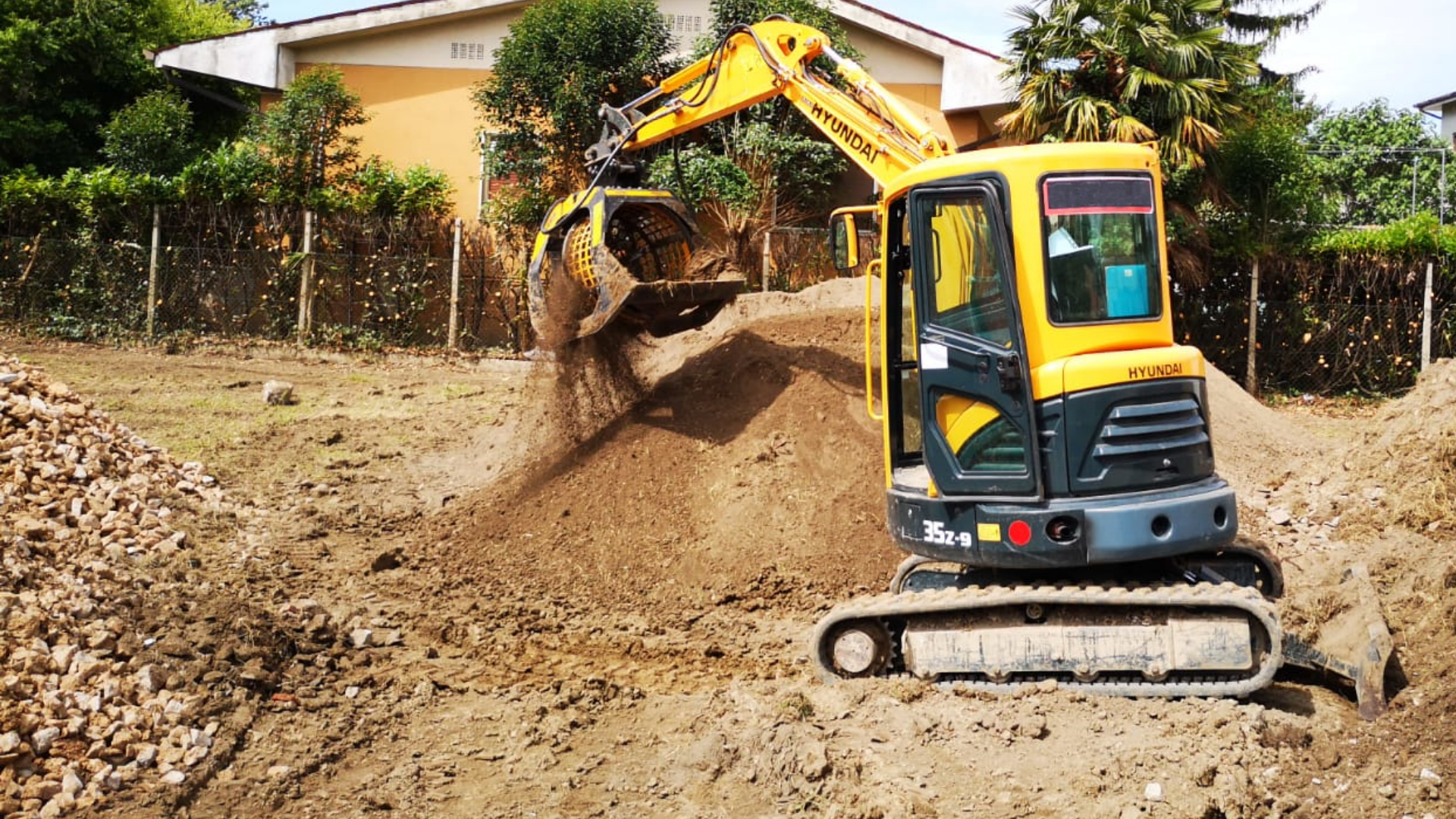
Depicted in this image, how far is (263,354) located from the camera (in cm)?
1553

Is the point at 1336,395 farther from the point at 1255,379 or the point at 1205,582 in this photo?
the point at 1205,582

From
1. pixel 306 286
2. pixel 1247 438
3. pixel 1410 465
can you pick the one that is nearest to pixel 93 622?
pixel 1410 465

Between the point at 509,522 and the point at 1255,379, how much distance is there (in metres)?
10.0

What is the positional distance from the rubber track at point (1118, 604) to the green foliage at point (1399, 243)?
35.5 feet

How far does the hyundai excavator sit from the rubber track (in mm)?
10

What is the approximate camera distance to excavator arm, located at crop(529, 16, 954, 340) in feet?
26.5

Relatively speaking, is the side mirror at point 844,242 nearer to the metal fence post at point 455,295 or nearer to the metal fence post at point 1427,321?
the metal fence post at point 455,295

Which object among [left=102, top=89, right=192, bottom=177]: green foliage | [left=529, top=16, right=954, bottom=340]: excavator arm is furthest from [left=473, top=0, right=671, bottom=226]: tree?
[left=529, top=16, right=954, bottom=340]: excavator arm

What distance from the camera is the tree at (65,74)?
60.8ft

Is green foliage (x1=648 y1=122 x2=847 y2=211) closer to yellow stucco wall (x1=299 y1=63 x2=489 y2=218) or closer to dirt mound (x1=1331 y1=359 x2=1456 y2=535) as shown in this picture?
yellow stucco wall (x1=299 y1=63 x2=489 y2=218)

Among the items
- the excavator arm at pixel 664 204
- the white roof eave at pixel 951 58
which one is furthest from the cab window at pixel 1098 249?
the white roof eave at pixel 951 58

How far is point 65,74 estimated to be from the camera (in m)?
19.7

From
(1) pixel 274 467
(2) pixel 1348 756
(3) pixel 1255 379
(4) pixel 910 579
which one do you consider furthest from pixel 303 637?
(3) pixel 1255 379

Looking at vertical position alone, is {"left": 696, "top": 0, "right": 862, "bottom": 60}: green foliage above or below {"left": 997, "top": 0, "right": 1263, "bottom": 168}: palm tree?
above
